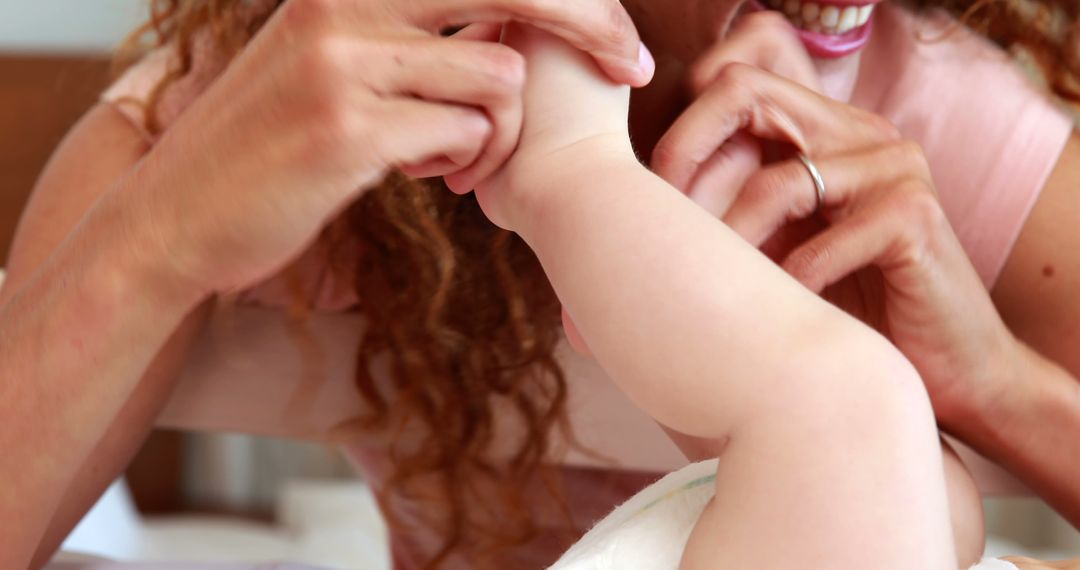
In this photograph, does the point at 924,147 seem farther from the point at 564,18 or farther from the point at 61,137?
the point at 61,137

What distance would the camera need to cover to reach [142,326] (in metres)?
0.57

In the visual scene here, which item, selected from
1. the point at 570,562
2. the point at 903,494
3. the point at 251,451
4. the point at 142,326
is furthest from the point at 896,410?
the point at 251,451

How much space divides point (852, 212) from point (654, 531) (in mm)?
237

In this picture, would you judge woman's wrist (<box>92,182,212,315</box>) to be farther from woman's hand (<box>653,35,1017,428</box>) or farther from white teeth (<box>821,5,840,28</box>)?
white teeth (<box>821,5,840,28</box>)

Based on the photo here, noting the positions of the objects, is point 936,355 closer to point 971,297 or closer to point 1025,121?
point 971,297

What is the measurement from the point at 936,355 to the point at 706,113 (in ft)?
0.66

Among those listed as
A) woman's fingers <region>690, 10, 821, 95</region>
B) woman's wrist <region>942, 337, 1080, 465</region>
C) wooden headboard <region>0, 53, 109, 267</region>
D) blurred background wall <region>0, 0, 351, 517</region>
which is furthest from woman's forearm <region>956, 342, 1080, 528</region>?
wooden headboard <region>0, 53, 109, 267</region>

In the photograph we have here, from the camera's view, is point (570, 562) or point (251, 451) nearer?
point (570, 562)

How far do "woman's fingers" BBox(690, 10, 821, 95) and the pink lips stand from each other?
0.04 m

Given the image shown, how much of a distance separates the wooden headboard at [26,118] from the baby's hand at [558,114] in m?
1.39

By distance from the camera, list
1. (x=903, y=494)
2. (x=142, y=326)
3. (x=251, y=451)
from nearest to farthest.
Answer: (x=903, y=494), (x=142, y=326), (x=251, y=451)

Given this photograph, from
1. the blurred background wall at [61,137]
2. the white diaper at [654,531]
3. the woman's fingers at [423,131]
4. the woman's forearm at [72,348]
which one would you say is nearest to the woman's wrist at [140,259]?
the woman's forearm at [72,348]

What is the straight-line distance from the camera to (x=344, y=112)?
0.47 meters

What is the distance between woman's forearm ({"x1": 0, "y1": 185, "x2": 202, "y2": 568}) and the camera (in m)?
0.56
